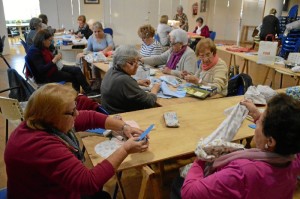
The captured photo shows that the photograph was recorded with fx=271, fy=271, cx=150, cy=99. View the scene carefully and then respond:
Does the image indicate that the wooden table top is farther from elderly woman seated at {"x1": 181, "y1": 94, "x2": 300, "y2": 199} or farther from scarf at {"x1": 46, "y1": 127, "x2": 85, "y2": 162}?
elderly woman seated at {"x1": 181, "y1": 94, "x2": 300, "y2": 199}

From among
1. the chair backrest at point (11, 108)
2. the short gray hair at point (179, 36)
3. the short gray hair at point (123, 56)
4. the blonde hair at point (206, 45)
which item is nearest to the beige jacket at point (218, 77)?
the blonde hair at point (206, 45)

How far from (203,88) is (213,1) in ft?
34.2

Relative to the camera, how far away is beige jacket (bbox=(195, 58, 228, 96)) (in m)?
2.68

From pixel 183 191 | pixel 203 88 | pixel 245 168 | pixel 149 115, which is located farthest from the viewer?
pixel 203 88

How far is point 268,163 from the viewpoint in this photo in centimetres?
95

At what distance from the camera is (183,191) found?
1094mm

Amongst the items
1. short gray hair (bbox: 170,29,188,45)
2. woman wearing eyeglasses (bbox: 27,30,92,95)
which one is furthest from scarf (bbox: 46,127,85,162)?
woman wearing eyeglasses (bbox: 27,30,92,95)

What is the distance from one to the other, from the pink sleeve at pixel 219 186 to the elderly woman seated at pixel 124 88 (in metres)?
1.22

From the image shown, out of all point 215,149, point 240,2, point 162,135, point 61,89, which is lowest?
point 162,135

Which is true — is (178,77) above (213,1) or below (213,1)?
below

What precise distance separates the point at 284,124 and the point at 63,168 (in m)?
0.82

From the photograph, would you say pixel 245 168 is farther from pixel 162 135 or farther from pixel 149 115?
pixel 149 115

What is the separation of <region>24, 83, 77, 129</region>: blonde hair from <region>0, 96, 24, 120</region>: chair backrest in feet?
3.06

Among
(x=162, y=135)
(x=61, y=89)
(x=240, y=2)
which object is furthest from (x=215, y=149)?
(x=240, y=2)
